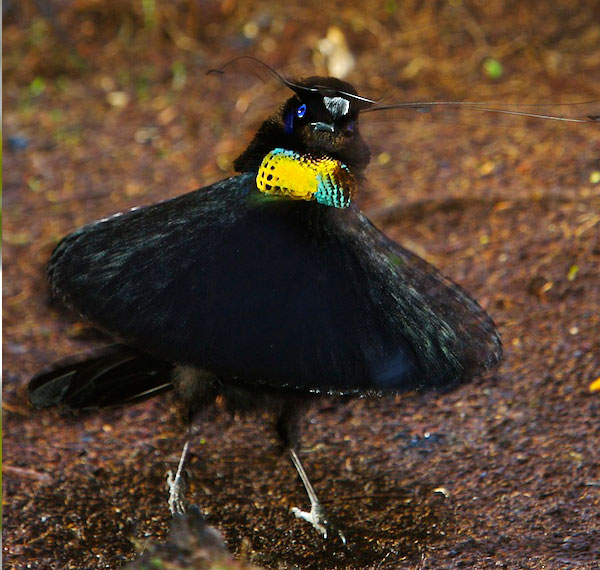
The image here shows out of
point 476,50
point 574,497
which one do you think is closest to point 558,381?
point 574,497

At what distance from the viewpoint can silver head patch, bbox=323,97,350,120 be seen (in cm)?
276

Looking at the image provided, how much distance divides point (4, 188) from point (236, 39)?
1888mm

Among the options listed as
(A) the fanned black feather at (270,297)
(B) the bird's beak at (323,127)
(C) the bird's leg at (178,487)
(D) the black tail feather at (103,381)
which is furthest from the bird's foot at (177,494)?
(B) the bird's beak at (323,127)

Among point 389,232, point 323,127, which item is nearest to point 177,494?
point 323,127

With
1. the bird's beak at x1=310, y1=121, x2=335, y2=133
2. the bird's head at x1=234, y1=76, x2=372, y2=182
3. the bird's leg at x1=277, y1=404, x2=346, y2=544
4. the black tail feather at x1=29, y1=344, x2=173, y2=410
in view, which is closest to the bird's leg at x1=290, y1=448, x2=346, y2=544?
the bird's leg at x1=277, y1=404, x2=346, y2=544

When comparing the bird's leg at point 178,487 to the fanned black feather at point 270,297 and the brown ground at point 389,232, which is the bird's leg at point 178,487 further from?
the fanned black feather at point 270,297

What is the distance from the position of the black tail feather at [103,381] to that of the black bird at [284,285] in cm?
33

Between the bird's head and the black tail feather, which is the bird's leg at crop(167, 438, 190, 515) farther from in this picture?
the bird's head

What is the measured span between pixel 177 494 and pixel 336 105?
1.32 meters

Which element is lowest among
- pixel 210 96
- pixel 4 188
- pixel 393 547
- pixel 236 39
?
pixel 393 547

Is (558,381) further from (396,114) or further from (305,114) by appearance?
(305,114)

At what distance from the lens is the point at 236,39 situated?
6492mm

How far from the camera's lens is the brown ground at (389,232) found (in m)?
3.09

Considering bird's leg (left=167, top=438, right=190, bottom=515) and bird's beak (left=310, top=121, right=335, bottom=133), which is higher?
bird's beak (left=310, top=121, right=335, bottom=133)
